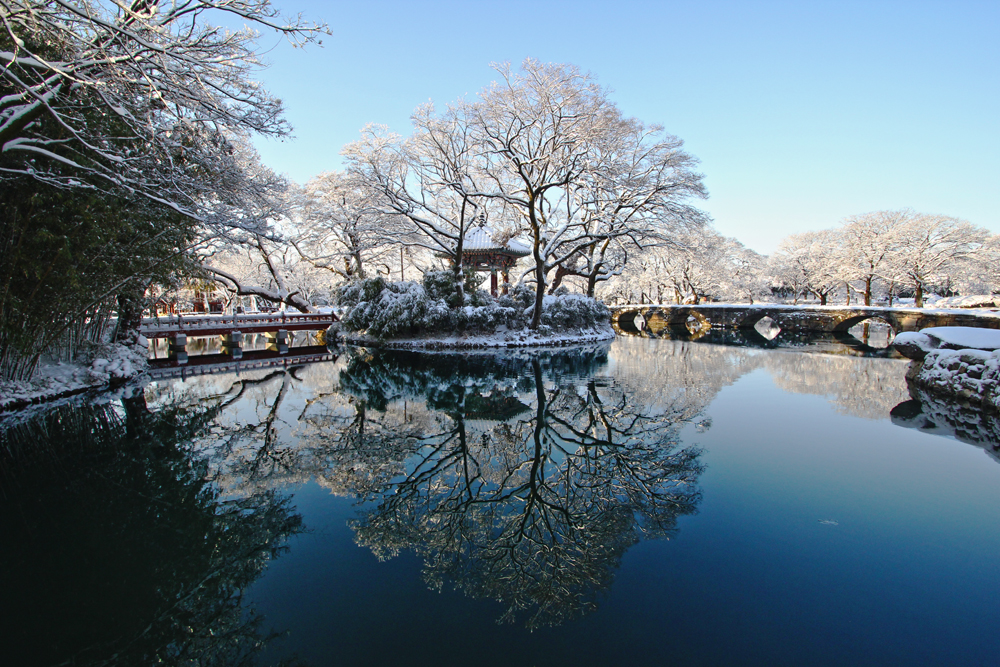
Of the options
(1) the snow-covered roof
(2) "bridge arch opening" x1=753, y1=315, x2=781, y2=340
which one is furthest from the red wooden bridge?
(2) "bridge arch opening" x1=753, y1=315, x2=781, y2=340

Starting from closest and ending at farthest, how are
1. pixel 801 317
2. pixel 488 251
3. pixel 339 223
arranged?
pixel 339 223
pixel 488 251
pixel 801 317

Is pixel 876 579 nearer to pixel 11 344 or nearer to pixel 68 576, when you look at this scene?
pixel 68 576

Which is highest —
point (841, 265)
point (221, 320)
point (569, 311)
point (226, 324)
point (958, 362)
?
point (841, 265)

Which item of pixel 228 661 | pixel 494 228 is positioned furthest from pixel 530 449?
pixel 494 228

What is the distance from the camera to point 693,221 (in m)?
19.6

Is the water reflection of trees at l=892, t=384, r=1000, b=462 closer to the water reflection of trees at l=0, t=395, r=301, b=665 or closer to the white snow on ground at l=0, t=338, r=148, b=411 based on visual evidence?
the water reflection of trees at l=0, t=395, r=301, b=665

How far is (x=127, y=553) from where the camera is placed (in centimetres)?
386

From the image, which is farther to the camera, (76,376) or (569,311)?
(569,311)

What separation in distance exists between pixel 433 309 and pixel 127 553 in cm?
1619

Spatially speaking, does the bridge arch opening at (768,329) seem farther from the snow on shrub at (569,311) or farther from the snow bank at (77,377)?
the snow bank at (77,377)

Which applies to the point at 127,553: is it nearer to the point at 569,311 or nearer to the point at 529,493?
the point at 529,493

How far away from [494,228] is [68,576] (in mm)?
24294

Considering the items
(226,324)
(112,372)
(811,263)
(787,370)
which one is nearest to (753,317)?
(811,263)

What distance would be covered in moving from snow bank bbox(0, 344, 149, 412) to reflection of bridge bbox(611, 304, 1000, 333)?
28148 millimetres
